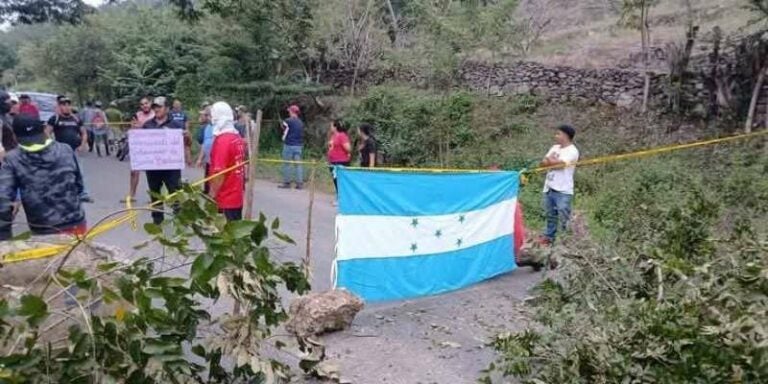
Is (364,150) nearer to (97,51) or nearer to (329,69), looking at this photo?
(329,69)

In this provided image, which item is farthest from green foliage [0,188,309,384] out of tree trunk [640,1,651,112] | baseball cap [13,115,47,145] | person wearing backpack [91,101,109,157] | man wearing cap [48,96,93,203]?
person wearing backpack [91,101,109,157]

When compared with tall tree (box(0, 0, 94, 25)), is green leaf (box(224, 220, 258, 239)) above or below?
below

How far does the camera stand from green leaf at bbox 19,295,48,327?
9.66 ft

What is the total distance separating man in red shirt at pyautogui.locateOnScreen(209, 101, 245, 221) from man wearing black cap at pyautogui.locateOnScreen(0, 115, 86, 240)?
1.35m

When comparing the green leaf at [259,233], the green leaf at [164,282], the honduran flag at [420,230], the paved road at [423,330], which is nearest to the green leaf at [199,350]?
the green leaf at [164,282]

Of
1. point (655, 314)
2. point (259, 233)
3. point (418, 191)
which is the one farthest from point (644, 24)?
point (259, 233)

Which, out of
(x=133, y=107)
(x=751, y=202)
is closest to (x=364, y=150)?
(x=751, y=202)

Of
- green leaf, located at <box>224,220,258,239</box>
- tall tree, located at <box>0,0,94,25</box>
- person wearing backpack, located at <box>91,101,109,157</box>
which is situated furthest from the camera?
tall tree, located at <box>0,0,94,25</box>

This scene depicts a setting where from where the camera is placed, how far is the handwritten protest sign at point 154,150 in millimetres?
7988

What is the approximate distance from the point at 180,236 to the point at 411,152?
38.3 feet

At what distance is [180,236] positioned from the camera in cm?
342

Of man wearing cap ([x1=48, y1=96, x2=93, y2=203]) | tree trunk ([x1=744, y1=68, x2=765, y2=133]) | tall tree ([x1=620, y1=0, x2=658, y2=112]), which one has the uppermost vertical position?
tall tree ([x1=620, y1=0, x2=658, y2=112])

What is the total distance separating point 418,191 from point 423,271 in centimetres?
73

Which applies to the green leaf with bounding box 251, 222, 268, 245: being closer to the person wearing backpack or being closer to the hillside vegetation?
the hillside vegetation
